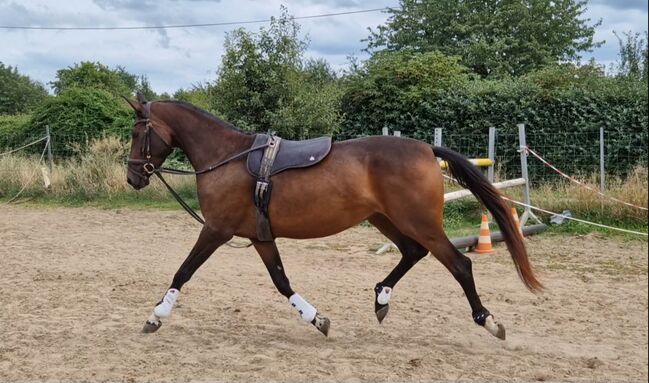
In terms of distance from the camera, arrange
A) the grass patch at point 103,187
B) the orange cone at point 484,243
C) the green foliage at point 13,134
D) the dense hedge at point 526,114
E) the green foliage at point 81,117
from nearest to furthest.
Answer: the orange cone at point 484,243 < the grass patch at point 103,187 < the dense hedge at point 526,114 < the green foliage at point 81,117 < the green foliage at point 13,134

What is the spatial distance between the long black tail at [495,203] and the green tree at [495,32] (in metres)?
22.0

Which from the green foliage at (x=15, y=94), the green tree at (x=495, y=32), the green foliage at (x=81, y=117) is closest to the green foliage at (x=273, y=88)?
the green foliage at (x=81, y=117)

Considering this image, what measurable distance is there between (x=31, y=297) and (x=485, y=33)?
25513mm

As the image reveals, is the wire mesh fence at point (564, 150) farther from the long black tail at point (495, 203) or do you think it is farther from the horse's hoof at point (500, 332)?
the horse's hoof at point (500, 332)

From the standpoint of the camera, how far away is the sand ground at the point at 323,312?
3.96m

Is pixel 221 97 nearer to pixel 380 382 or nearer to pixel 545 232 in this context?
pixel 545 232

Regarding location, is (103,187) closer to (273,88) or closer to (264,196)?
(273,88)

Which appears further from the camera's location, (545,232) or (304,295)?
(545,232)

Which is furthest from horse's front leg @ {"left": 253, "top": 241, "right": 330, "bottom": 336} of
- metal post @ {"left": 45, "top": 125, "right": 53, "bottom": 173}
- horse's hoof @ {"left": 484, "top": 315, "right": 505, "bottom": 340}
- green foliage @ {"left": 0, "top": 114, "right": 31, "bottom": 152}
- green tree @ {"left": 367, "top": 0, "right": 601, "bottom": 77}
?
green tree @ {"left": 367, "top": 0, "right": 601, "bottom": 77}

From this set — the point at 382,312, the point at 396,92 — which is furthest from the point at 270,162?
the point at 396,92

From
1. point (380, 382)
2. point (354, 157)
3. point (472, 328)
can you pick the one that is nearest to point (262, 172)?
point (354, 157)

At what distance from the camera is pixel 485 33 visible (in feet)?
91.2

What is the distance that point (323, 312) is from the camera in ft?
18.2

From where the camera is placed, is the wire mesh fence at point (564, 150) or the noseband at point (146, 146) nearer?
the noseband at point (146, 146)
